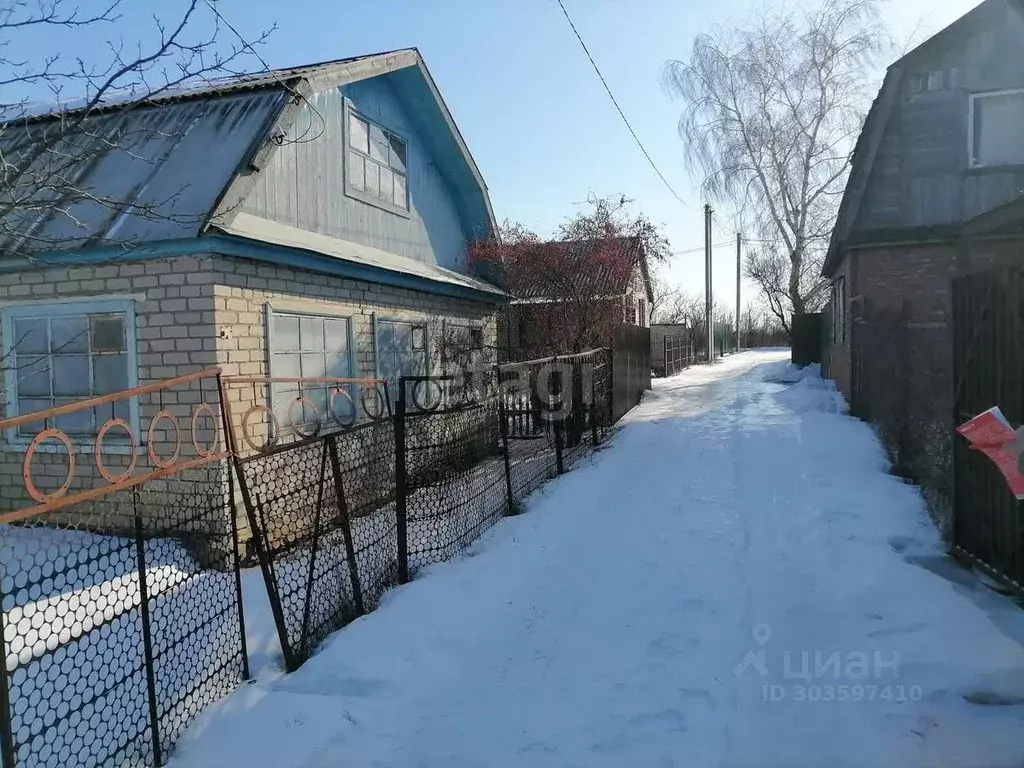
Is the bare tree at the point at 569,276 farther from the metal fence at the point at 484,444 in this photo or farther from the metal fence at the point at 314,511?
the metal fence at the point at 314,511

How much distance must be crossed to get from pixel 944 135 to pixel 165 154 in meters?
10.8

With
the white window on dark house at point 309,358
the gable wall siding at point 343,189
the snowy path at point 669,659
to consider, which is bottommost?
the snowy path at point 669,659

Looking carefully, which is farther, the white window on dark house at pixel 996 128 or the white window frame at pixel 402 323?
the white window on dark house at pixel 996 128

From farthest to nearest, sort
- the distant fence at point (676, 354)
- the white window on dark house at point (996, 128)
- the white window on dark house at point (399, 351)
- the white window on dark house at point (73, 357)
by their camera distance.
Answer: the distant fence at point (676, 354) < the white window on dark house at point (996, 128) < the white window on dark house at point (399, 351) < the white window on dark house at point (73, 357)

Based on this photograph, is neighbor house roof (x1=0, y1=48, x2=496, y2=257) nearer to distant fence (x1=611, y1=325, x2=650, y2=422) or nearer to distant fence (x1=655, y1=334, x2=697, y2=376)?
distant fence (x1=611, y1=325, x2=650, y2=422)

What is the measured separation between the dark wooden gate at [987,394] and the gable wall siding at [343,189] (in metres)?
5.93

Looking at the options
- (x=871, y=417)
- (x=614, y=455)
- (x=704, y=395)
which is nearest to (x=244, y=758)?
(x=614, y=455)

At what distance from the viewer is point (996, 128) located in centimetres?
1047

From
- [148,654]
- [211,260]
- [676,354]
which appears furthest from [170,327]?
[676,354]

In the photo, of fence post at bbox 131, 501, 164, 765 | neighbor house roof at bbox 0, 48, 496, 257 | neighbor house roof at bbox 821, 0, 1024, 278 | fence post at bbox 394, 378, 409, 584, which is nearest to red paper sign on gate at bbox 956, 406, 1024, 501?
fence post at bbox 394, 378, 409, 584

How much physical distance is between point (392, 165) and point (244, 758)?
8236 millimetres

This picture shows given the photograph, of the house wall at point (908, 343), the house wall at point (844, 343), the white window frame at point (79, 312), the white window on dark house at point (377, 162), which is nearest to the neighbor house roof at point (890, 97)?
the house wall at point (908, 343)

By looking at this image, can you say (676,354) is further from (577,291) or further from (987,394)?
(987,394)

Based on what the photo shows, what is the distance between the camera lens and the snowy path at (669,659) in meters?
3.02
